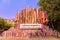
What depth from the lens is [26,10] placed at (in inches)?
900

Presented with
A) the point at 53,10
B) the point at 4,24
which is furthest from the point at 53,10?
the point at 4,24

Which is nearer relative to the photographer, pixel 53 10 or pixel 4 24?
pixel 53 10

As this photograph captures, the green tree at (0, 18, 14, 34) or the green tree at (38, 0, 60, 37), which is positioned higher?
the green tree at (38, 0, 60, 37)

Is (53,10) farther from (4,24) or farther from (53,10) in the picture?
(4,24)

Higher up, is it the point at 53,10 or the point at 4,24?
the point at 53,10

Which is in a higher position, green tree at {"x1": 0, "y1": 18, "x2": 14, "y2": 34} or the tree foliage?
the tree foliage

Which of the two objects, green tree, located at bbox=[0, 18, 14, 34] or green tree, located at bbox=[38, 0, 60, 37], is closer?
green tree, located at bbox=[38, 0, 60, 37]

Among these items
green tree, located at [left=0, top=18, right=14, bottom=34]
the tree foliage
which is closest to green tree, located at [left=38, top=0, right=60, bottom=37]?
the tree foliage

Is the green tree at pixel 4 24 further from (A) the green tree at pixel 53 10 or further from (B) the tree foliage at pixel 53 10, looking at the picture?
(B) the tree foliage at pixel 53 10

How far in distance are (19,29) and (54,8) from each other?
853 cm

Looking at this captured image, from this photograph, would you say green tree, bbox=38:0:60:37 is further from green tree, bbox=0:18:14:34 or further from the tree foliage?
green tree, bbox=0:18:14:34

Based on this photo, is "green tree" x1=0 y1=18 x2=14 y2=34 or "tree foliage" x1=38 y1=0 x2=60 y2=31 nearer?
"tree foliage" x1=38 y1=0 x2=60 y2=31

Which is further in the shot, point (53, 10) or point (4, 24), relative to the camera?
point (4, 24)

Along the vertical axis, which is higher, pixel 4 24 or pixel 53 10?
pixel 53 10
